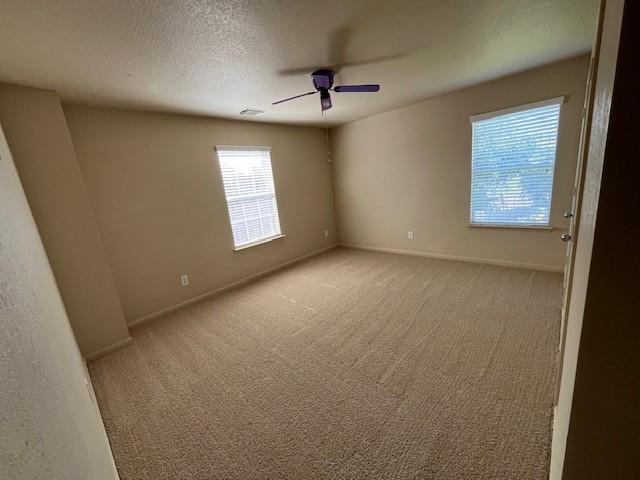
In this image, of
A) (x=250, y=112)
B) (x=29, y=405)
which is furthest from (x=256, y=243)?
(x=29, y=405)

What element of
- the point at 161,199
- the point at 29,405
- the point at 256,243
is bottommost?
the point at 256,243

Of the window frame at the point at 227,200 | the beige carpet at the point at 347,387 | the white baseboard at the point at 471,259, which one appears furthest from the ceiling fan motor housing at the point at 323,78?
the white baseboard at the point at 471,259

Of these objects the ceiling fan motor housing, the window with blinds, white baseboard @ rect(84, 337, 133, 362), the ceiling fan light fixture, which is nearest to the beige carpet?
white baseboard @ rect(84, 337, 133, 362)

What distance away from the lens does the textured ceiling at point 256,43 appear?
135 centimetres

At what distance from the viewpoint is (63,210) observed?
2.11m

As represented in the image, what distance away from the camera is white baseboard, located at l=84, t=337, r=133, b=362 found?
2.28 m

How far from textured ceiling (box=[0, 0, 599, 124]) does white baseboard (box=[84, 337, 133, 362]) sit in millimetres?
2252

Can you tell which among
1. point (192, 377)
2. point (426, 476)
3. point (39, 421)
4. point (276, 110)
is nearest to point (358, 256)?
point (276, 110)

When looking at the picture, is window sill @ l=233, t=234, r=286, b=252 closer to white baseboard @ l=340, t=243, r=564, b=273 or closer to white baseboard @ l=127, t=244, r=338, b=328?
white baseboard @ l=127, t=244, r=338, b=328

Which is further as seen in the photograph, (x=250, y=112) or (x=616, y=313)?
(x=250, y=112)

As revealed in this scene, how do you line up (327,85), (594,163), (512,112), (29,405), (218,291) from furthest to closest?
(218,291) < (512,112) < (327,85) < (594,163) < (29,405)

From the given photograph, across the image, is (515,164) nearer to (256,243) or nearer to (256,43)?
(256,43)

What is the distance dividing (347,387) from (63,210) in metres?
2.68

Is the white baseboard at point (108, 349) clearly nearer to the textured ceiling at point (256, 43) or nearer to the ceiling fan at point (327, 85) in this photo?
the textured ceiling at point (256, 43)
